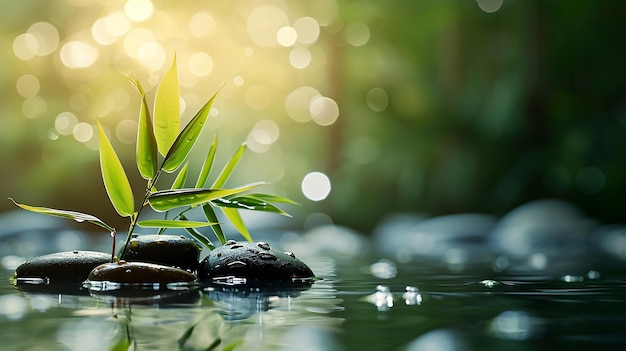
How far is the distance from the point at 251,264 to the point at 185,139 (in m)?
0.52

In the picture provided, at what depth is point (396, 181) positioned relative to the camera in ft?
32.5

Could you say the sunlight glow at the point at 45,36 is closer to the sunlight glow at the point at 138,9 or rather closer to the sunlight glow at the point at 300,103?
the sunlight glow at the point at 138,9

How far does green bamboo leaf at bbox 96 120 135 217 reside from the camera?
2.47 m

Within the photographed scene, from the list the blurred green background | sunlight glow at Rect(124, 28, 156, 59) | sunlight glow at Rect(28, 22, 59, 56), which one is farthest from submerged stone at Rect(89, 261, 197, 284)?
sunlight glow at Rect(28, 22, 59, 56)

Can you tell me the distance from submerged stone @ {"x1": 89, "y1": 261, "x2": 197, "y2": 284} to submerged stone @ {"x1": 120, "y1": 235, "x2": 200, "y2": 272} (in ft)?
0.75

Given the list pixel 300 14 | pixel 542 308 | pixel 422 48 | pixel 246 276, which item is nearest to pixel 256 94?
pixel 300 14

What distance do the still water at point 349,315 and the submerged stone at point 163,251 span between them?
43cm

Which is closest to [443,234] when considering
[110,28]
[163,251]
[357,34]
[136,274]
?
[163,251]

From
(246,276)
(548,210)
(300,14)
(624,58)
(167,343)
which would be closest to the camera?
(167,343)

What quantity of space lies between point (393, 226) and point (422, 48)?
335cm

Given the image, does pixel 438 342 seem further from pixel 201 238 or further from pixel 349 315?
pixel 201 238

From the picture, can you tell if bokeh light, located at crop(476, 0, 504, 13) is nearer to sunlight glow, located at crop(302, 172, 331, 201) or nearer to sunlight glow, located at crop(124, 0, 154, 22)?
sunlight glow, located at crop(302, 172, 331, 201)

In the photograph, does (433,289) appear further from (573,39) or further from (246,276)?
(573,39)

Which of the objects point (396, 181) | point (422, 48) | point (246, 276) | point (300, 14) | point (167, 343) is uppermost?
point (300, 14)
